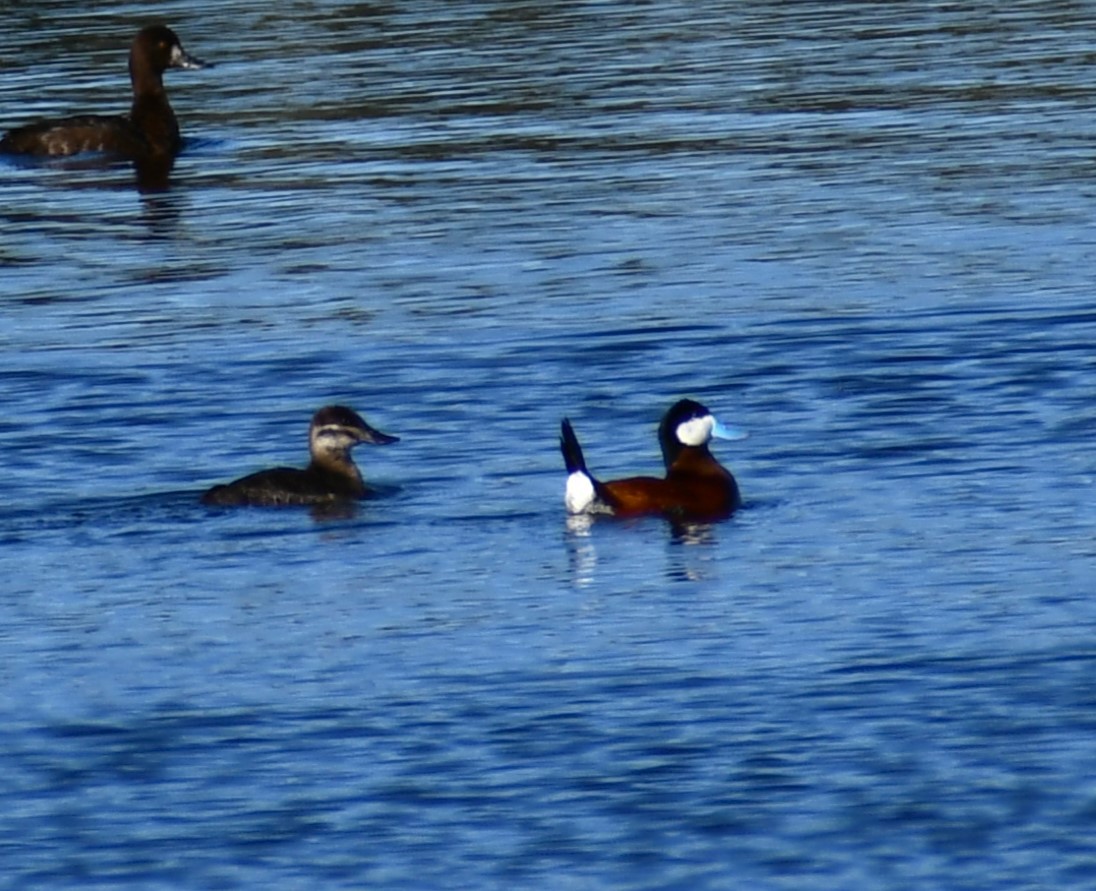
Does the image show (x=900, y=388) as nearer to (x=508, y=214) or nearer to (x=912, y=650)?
(x=912, y=650)

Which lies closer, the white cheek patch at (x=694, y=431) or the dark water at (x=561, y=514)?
the dark water at (x=561, y=514)

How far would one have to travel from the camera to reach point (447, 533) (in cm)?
1288

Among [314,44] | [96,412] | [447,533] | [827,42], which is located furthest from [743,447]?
[314,44]

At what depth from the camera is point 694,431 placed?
533 inches

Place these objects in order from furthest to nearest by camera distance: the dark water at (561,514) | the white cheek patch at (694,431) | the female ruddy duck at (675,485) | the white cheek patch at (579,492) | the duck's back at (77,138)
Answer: the duck's back at (77,138)
the white cheek patch at (694,431)
the female ruddy duck at (675,485)
the white cheek patch at (579,492)
the dark water at (561,514)

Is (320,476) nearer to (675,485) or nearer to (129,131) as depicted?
(675,485)

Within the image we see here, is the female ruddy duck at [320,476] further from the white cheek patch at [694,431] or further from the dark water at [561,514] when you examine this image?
the white cheek patch at [694,431]

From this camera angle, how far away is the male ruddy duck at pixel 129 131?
86.5 ft

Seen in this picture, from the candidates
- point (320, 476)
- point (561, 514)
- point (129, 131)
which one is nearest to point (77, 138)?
point (129, 131)

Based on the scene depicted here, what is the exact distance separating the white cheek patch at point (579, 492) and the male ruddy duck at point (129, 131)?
14.4m

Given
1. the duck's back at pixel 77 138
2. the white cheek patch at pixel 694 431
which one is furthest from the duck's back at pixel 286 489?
the duck's back at pixel 77 138

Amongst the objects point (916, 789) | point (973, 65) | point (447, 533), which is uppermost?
point (973, 65)

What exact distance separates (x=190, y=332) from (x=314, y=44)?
54.2 feet

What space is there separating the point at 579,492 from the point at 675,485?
0.55m
